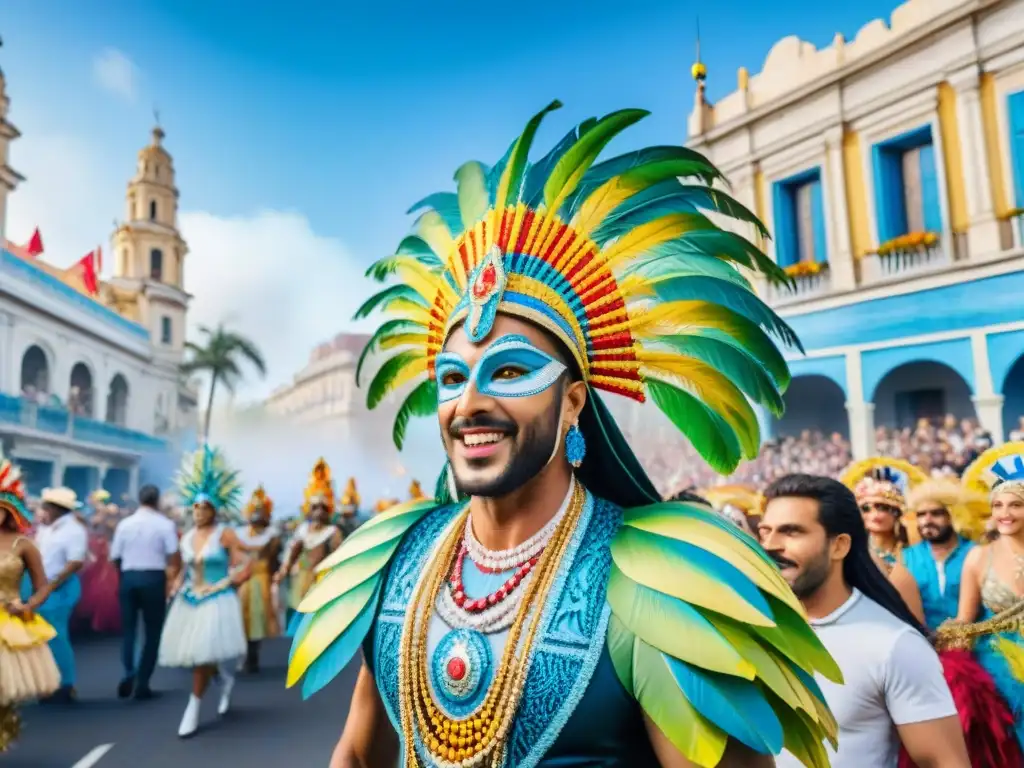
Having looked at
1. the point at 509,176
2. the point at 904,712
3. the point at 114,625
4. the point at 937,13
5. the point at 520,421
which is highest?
the point at 937,13

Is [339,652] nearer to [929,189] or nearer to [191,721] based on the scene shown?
[191,721]

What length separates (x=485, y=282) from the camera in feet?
5.88

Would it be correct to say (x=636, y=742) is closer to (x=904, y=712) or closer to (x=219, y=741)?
(x=904, y=712)

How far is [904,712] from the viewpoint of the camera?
2059mm

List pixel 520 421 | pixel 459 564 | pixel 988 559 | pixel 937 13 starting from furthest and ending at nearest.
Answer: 1. pixel 937 13
2. pixel 988 559
3. pixel 459 564
4. pixel 520 421

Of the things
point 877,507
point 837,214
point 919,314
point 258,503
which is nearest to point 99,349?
point 258,503

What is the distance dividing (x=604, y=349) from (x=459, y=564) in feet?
1.97

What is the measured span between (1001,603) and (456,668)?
336 cm

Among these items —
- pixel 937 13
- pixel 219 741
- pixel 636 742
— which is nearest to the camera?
pixel 636 742

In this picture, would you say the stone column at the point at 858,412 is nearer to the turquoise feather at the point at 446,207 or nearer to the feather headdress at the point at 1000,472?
the feather headdress at the point at 1000,472

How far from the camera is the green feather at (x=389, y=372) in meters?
2.25

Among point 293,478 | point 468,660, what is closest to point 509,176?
point 468,660

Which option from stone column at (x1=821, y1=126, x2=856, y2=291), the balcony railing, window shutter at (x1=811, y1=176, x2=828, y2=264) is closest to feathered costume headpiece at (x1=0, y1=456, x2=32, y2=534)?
stone column at (x1=821, y1=126, x2=856, y2=291)

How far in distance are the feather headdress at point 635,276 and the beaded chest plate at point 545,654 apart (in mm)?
356
